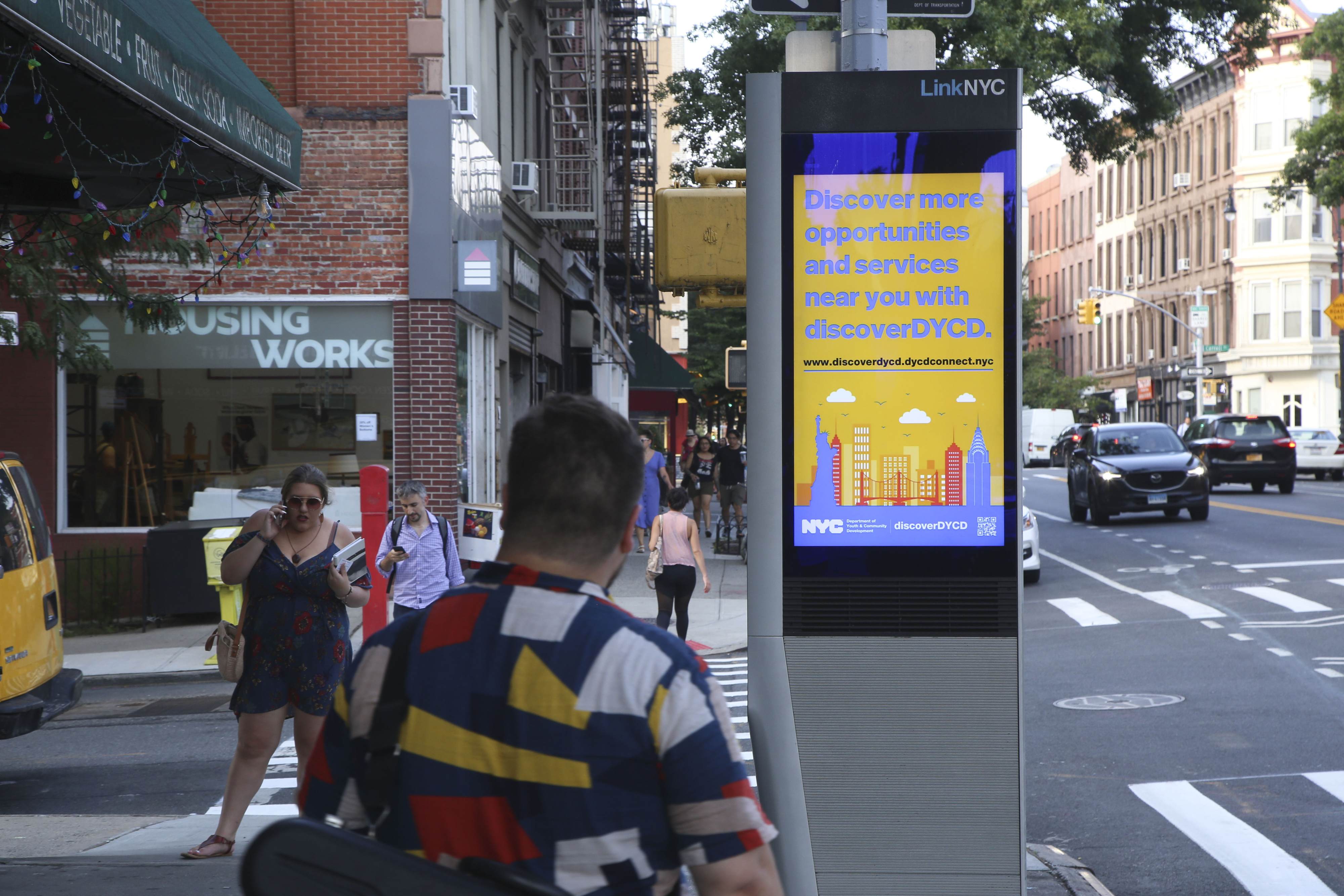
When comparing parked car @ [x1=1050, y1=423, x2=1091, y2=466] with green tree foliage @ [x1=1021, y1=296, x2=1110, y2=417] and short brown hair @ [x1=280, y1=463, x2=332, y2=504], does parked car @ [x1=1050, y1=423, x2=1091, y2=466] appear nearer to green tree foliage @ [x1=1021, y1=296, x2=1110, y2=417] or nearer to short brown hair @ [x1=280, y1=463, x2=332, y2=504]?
green tree foliage @ [x1=1021, y1=296, x2=1110, y2=417]

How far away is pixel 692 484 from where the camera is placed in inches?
1289

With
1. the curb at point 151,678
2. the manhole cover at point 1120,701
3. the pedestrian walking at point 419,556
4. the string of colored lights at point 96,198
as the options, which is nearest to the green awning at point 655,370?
the string of colored lights at point 96,198

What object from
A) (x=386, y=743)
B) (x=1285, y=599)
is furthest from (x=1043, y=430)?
(x=386, y=743)

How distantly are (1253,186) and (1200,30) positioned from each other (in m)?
38.0

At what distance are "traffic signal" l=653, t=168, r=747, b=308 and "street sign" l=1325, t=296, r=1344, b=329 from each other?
4551 centimetres

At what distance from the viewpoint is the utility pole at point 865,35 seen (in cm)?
510

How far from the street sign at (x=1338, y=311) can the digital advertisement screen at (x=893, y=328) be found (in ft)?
151

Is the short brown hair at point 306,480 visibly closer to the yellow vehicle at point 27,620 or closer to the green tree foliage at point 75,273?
the yellow vehicle at point 27,620

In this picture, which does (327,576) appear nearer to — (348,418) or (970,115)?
(970,115)

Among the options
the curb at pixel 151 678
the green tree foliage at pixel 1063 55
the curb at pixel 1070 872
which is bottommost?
the curb at pixel 151 678

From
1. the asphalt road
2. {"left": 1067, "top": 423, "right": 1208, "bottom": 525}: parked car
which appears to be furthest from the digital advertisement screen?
{"left": 1067, "top": 423, "right": 1208, "bottom": 525}: parked car

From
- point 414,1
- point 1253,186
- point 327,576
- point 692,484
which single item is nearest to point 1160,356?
point 1253,186

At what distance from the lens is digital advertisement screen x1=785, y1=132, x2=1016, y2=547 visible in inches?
191

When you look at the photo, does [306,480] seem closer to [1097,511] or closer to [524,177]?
[524,177]
